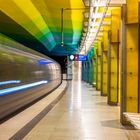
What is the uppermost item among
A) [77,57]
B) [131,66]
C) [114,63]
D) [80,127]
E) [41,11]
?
[41,11]

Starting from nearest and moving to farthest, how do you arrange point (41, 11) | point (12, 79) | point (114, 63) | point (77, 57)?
point (12, 79) → point (114, 63) → point (41, 11) → point (77, 57)

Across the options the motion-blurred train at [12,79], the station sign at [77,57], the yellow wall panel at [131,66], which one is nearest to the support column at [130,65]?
the yellow wall panel at [131,66]

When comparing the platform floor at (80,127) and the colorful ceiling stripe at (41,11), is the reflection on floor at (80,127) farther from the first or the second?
the colorful ceiling stripe at (41,11)

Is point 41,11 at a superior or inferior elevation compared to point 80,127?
superior

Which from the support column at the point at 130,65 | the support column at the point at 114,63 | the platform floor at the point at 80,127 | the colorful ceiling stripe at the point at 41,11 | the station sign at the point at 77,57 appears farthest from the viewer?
the station sign at the point at 77,57

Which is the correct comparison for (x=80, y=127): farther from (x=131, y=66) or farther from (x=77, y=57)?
(x=77, y=57)

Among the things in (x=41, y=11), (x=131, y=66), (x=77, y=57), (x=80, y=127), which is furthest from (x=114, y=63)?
(x=77, y=57)

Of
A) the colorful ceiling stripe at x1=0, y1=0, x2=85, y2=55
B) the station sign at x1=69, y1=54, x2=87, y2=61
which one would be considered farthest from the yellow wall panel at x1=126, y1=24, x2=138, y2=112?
the station sign at x1=69, y1=54, x2=87, y2=61

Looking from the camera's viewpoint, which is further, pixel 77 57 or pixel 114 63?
pixel 77 57

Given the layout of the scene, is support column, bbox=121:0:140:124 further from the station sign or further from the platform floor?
the station sign

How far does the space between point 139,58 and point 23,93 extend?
3.82 m

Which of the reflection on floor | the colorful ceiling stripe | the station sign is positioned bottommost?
the reflection on floor

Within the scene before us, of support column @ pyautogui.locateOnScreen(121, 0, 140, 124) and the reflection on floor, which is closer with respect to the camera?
the reflection on floor

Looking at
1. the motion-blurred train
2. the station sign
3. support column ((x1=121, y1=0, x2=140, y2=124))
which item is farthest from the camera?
the station sign
